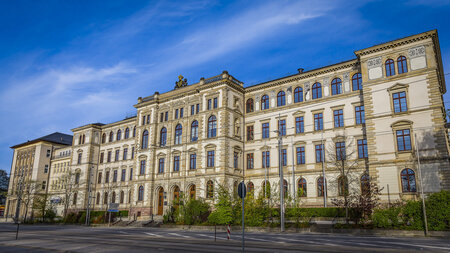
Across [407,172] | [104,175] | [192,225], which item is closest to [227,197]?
[192,225]

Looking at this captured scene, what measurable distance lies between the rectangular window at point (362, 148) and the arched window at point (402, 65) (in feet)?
27.2

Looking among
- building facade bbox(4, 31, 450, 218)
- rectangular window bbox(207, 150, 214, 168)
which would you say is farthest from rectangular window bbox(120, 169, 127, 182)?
rectangular window bbox(207, 150, 214, 168)

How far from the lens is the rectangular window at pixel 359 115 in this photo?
1551 inches

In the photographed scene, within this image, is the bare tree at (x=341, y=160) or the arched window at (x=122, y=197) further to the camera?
the arched window at (x=122, y=197)

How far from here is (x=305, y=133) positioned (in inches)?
1702

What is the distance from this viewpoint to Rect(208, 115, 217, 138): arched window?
4712 cm

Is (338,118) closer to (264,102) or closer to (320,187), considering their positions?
(320,187)

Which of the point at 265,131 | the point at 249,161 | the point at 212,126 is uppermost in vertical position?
the point at 212,126

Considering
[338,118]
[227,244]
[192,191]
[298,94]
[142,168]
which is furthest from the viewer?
[142,168]

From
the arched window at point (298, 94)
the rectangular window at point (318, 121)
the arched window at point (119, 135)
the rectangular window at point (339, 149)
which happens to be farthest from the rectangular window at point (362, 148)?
the arched window at point (119, 135)

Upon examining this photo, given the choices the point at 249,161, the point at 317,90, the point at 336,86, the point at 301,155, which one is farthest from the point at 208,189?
the point at 336,86

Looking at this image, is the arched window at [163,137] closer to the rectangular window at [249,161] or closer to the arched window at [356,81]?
the rectangular window at [249,161]

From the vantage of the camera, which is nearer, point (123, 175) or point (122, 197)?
point (122, 197)

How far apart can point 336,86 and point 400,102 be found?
8340 millimetres
